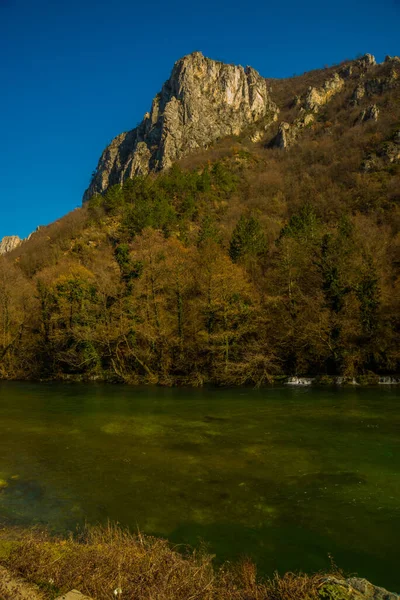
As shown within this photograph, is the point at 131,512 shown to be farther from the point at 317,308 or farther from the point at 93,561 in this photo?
the point at 317,308

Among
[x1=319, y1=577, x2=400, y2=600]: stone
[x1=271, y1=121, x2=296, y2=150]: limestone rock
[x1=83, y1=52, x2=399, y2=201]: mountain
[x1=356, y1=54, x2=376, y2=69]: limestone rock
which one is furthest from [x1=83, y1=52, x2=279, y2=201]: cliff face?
[x1=319, y1=577, x2=400, y2=600]: stone

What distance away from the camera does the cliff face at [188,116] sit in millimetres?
155375

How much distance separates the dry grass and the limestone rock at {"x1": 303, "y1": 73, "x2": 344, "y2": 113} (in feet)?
601

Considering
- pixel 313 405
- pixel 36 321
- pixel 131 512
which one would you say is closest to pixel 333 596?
pixel 131 512

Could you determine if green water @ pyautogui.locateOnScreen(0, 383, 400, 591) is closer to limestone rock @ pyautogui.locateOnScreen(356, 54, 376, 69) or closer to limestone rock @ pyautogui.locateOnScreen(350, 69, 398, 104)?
limestone rock @ pyautogui.locateOnScreen(350, 69, 398, 104)

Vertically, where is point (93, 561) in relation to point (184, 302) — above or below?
below

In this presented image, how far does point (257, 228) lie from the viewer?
5788 cm

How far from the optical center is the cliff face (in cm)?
15538

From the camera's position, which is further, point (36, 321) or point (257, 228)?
point (257, 228)

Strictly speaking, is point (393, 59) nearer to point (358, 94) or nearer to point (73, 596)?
point (358, 94)

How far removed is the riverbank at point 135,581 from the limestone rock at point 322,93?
183185 mm

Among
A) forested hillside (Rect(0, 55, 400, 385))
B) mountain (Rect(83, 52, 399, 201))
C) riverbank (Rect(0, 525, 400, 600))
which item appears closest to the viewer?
riverbank (Rect(0, 525, 400, 600))

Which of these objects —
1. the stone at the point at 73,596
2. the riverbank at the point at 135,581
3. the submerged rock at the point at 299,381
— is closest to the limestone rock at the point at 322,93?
the submerged rock at the point at 299,381

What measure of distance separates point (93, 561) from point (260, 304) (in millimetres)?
34929
